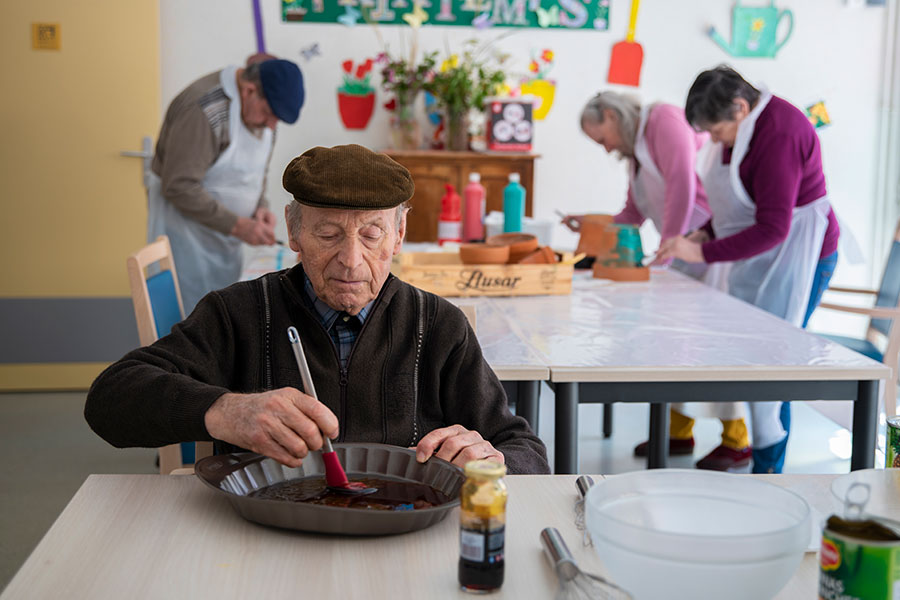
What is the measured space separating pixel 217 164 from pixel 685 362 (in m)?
2.07

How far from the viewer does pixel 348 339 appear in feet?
5.17

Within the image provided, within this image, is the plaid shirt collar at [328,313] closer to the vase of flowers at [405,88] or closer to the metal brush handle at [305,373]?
the metal brush handle at [305,373]

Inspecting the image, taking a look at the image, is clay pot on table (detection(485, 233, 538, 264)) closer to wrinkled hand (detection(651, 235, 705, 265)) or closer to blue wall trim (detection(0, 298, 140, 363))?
wrinkled hand (detection(651, 235, 705, 265))

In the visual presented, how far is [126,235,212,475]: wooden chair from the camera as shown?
2238 millimetres

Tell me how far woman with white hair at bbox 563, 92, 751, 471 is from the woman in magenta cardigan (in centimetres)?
11

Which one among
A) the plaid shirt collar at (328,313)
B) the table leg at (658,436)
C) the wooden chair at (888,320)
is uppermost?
the plaid shirt collar at (328,313)

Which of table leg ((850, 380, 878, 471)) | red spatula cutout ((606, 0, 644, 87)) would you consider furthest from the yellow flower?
table leg ((850, 380, 878, 471))

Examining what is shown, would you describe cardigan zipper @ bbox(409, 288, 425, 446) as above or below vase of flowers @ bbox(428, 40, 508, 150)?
below

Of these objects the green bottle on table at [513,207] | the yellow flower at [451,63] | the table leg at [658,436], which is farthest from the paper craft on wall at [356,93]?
the table leg at [658,436]

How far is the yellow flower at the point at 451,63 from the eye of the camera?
485cm

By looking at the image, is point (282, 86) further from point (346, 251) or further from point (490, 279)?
point (346, 251)

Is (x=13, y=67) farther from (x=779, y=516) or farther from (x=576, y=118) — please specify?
(x=779, y=516)

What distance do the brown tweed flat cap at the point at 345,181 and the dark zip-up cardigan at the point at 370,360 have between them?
0.19 metres

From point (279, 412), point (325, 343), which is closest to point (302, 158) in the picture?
point (325, 343)
